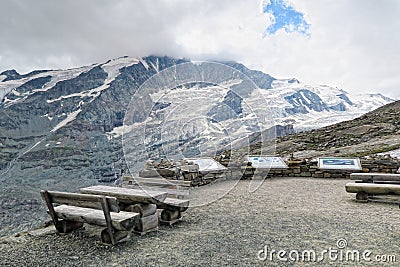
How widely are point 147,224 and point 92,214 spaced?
99 centimetres

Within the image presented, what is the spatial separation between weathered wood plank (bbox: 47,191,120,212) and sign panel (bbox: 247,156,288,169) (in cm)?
870

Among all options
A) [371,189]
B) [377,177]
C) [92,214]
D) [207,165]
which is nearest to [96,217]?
[92,214]

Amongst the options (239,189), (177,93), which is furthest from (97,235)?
(239,189)

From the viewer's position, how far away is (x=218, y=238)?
19.0 ft

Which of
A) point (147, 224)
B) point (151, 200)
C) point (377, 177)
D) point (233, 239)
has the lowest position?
point (233, 239)

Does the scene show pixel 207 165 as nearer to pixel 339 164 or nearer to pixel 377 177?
pixel 339 164

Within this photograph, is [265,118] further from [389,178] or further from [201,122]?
[389,178]

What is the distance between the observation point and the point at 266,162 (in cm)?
1372

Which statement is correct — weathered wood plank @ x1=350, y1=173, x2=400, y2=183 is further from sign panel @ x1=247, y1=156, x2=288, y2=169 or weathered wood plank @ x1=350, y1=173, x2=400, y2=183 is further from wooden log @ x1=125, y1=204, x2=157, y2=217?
wooden log @ x1=125, y1=204, x2=157, y2=217

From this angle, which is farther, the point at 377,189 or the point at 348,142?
the point at 348,142

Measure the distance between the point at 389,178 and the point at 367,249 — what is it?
506 cm

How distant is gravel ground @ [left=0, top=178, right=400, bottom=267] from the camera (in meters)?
4.88

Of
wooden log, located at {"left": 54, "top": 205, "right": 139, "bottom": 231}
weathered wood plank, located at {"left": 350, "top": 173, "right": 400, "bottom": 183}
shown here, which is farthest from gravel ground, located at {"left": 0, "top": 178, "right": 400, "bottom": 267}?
weathered wood plank, located at {"left": 350, "top": 173, "right": 400, "bottom": 183}

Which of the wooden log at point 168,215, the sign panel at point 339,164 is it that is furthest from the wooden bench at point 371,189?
the wooden log at point 168,215
